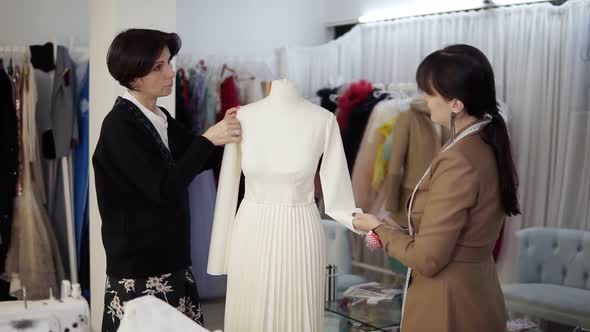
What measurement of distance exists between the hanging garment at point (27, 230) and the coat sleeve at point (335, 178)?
250cm

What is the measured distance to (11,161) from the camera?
4207 mm

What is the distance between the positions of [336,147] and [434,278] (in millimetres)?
546

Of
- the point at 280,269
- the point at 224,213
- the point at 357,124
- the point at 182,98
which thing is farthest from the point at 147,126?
the point at 357,124

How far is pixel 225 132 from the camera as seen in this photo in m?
2.33

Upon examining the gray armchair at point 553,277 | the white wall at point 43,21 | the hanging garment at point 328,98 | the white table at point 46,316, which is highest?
the white wall at point 43,21

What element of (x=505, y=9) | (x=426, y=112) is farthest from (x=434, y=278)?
(x=505, y=9)

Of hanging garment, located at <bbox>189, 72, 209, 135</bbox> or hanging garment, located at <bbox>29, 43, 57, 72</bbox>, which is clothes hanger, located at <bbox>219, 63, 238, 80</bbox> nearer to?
hanging garment, located at <bbox>189, 72, 209, 135</bbox>

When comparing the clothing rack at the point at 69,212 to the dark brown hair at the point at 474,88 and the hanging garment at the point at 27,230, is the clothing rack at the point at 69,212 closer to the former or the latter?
the hanging garment at the point at 27,230

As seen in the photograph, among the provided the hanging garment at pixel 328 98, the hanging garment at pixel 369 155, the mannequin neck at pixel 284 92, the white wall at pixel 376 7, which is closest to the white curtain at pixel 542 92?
the white wall at pixel 376 7

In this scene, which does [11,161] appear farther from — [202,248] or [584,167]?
[584,167]

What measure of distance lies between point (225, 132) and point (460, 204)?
0.81 metres

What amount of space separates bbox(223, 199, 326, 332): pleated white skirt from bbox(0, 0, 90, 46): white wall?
10.3ft

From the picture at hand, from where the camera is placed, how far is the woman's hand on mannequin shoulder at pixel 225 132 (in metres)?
2.32

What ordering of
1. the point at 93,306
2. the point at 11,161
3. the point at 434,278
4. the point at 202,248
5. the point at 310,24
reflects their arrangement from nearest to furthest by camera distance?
the point at 434,278 → the point at 93,306 → the point at 11,161 → the point at 202,248 → the point at 310,24
